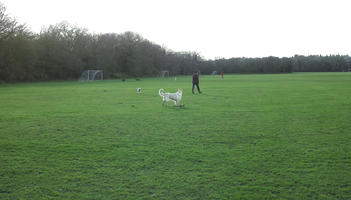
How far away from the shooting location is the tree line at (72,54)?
136 feet

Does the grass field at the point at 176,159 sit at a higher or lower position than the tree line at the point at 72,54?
lower

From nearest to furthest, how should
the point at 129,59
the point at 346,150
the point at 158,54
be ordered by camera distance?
the point at 346,150 → the point at 129,59 → the point at 158,54

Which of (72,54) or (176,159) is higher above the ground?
(72,54)

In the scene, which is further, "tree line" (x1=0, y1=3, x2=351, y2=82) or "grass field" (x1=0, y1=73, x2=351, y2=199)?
"tree line" (x1=0, y1=3, x2=351, y2=82)

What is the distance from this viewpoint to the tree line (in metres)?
41.5

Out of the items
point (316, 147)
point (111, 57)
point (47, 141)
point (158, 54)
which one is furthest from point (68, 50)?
point (316, 147)

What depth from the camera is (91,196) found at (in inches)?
153

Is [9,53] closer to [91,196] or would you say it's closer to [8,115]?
[8,115]

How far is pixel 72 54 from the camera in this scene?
174ft

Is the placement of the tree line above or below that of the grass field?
above

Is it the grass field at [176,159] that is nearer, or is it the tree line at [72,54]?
the grass field at [176,159]

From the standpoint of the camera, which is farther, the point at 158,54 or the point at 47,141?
the point at 158,54

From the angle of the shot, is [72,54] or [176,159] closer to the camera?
[176,159]

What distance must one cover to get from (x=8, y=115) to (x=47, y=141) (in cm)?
564
